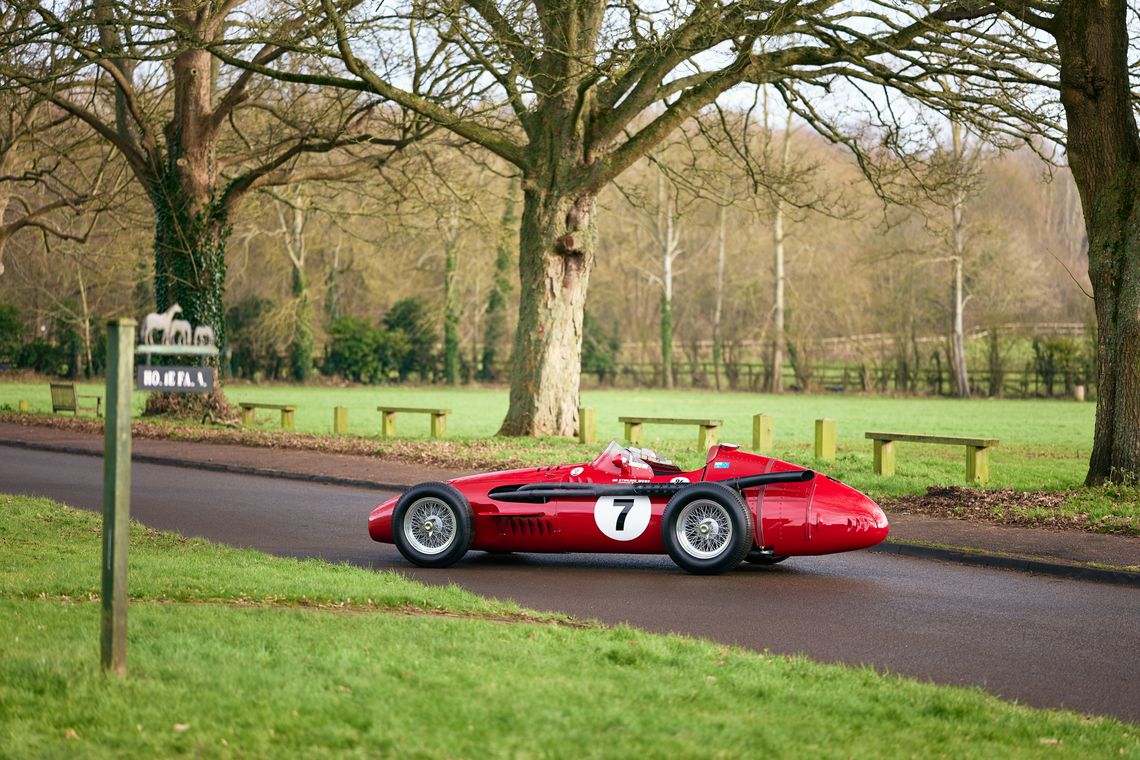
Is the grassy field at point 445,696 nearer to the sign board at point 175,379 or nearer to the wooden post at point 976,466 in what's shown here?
the sign board at point 175,379

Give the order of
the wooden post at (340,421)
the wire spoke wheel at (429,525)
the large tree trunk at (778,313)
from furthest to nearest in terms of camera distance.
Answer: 1. the large tree trunk at (778,313)
2. the wooden post at (340,421)
3. the wire spoke wheel at (429,525)

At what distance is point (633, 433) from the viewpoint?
23516 mm

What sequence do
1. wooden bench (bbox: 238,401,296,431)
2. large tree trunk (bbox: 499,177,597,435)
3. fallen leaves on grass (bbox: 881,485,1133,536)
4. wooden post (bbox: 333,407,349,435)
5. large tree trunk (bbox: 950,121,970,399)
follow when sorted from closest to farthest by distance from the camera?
1. fallen leaves on grass (bbox: 881,485,1133,536)
2. large tree trunk (bbox: 499,177,597,435)
3. wooden post (bbox: 333,407,349,435)
4. wooden bench (bbox: 238,401,296,431)
5. large tree trunk (bbox: 950,121,970,399)

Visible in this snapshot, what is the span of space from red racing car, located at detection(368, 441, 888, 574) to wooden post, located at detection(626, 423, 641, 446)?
464 inches

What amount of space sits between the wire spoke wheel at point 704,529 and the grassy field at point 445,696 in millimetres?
2574

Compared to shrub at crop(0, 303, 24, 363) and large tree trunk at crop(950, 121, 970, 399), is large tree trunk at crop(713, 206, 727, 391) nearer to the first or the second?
large tree trunk at crop(950, 121, 970, 399)

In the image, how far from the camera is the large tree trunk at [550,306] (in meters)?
22.9

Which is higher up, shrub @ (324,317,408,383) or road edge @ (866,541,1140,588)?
shrub @ (324,317,408,383)

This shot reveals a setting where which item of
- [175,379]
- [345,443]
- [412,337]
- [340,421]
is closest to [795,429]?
[340,421]

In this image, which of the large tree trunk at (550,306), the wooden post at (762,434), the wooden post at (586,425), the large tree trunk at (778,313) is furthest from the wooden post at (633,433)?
the large tree trunk at (778,313)

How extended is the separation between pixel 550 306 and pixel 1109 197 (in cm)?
1074

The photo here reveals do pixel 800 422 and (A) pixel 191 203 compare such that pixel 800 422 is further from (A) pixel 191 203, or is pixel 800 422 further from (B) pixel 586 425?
(A) pixel 191 203

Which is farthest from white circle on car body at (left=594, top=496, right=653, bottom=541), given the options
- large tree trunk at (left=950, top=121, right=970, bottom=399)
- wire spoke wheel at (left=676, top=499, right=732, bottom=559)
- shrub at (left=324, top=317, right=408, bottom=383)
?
shrub at (left=324, top=317, right=408, bottom=383)

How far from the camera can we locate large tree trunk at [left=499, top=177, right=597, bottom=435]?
903 inches
